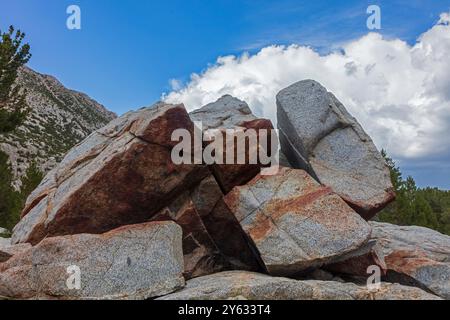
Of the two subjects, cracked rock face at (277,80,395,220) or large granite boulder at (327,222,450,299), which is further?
cracked rock face at (277,80,395,220)

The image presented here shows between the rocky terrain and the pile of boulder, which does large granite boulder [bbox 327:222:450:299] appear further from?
the rocky terrain

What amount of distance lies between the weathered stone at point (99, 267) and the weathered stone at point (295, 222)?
2864 millimetres

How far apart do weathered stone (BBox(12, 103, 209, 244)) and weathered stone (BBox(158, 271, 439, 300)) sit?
13.3ft

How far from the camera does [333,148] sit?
1905cm

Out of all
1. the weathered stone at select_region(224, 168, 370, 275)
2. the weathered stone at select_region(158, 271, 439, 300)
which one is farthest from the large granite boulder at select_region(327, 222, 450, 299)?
the weathered stone at select_region(158, 271, 439, 300)

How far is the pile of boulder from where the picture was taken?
44.7 feet

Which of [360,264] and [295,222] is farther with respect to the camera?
[360,264]

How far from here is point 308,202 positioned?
16.0 metres

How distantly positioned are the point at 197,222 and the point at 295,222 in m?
4.02

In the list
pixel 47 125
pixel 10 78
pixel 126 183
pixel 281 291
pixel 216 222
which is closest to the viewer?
pixel 281 291

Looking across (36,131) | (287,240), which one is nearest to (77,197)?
(287,240)

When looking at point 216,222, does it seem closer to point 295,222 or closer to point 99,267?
point 295,222

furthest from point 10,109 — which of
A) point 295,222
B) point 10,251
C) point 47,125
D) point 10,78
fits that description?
point 47,125
